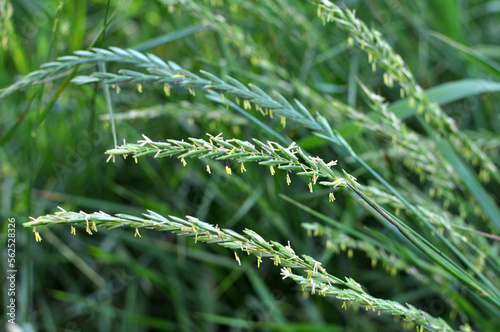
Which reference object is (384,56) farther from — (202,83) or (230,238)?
(230,238)

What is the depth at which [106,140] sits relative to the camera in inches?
58.7

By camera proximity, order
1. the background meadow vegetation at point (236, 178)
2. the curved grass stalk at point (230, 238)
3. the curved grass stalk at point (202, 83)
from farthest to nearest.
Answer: the background meadow vegetation at point (236, 178)
the curved grass stalk at point (202, 83)
the curved grass stalk at point (230, 238)

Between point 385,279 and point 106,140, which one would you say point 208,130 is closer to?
point 106,140

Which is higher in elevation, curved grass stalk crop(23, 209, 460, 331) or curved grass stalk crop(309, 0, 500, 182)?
curved grass stalk crop(309, 0, 500, 182)

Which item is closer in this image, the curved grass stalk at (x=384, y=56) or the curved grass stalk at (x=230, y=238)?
the curved grass stalk at (x=230, y=238)

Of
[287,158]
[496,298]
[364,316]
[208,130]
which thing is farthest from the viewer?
[208,130]

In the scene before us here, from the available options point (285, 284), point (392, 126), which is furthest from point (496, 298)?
point (285, 284)

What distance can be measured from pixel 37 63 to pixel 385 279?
4.30 feet

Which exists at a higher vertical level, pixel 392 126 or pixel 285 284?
pixel 392 126

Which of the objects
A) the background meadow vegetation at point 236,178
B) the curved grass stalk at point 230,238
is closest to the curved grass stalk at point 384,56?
the background meadow vegetation at point 236,178

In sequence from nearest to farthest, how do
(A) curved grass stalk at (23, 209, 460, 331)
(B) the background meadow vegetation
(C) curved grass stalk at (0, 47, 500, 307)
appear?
(A) curved grass stalk at (23, 209, 460, 331)
(C) curved grass stalk at (0, 47, 500, 307)
(B) the background meadow vegetation

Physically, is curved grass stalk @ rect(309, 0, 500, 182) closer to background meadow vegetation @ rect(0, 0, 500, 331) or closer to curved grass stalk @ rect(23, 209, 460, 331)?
background meadow vegetation @ rect(0, 0, 500, 331)

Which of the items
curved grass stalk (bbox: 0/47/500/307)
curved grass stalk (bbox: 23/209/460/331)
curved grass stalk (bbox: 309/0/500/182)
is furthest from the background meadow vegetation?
curved grass stalk (bbox: 23/209/460/331)

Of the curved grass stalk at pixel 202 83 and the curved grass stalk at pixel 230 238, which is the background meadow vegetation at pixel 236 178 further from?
the curved grass stalk at pixel 230 238
